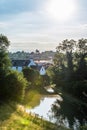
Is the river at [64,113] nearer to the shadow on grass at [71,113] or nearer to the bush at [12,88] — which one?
the shadow on grass at [71,113]

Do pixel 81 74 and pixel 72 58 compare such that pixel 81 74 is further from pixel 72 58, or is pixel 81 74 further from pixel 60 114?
pixel 60 114

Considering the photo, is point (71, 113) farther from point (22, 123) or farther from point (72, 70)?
point (72, 70)

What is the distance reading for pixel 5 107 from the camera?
29.8 meters

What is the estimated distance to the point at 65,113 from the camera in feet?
113

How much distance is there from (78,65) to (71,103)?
15.1 meters

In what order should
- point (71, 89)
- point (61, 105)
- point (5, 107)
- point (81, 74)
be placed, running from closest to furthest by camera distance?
point (5, 107) < point (61, 105) < point (71, 89) < point (81, 74)

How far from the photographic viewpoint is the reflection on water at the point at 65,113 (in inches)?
1137

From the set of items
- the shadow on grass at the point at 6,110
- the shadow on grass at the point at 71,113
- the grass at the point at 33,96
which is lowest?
the grass at the point at 33,96

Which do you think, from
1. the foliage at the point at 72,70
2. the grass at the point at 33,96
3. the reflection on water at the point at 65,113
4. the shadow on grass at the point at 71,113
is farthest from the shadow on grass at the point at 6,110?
the foliage at the point at 72,70

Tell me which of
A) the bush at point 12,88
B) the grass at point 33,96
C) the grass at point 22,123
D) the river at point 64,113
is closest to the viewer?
the grass at point 22,123

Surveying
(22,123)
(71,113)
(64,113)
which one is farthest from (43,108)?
(22,123)

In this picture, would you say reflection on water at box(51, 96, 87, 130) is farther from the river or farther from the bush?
the bush

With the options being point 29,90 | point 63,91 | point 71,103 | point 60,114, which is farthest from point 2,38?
point 60,114

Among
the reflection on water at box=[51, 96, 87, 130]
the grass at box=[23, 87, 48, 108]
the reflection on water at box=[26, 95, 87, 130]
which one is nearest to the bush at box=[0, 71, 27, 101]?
the reflection on water at box=[26, 95, 87, 130]
